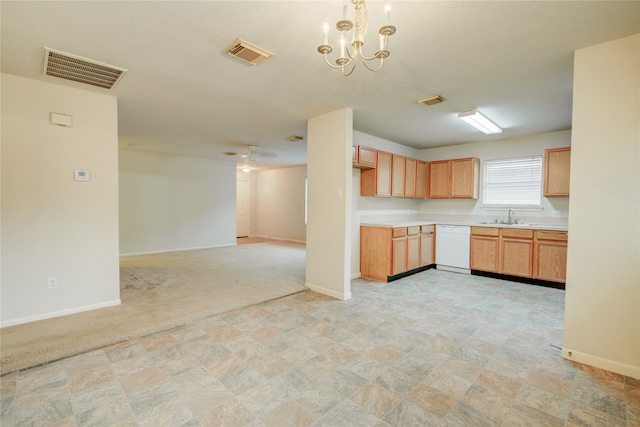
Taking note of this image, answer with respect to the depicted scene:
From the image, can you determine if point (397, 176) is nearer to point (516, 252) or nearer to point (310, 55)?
point (516, 252)

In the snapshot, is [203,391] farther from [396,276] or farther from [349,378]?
[396,276]

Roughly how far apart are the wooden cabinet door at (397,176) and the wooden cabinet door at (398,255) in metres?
0.91

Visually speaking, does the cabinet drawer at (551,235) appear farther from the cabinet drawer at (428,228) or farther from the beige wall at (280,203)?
the beige wall at (280,203)

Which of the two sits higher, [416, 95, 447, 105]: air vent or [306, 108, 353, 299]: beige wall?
[416, 95, 447, 105]: air vent

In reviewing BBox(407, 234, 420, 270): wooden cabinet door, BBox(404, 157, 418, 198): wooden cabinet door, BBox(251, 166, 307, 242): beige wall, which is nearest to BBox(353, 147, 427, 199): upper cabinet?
BBox(404, 157, 418, 198): wooden cabinet door

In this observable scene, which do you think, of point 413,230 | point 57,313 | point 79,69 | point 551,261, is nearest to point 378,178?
point 413,230

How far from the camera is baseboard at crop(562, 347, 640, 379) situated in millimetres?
2193

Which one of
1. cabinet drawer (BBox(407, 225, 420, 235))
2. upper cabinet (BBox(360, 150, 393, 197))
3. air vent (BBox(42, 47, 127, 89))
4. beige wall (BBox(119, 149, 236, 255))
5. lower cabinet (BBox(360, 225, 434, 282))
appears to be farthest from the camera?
beige wall (BBox(119, 149, 236, 255))

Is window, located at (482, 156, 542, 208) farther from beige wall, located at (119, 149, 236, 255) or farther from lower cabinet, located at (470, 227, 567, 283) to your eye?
beige wall, located at (119, 149, 236, 255)

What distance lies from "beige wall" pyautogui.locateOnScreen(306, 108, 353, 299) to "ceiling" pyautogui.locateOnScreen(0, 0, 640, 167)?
294 mm

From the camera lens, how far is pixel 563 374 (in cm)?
222

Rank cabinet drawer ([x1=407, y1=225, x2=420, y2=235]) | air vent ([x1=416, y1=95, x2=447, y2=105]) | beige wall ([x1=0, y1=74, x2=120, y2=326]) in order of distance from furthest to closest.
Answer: cabinet drawer ([x1=407, y1=225, x2=420, y2=235])
air vent ([x1=416, y1=95, x2=447, y2=105])
beige wall ([x1=0, y1=74, x2=120, y2=326])

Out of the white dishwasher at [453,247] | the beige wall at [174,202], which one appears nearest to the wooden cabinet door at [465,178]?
the white dishwasher at [453,247]

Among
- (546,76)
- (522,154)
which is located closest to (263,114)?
(546,76)
